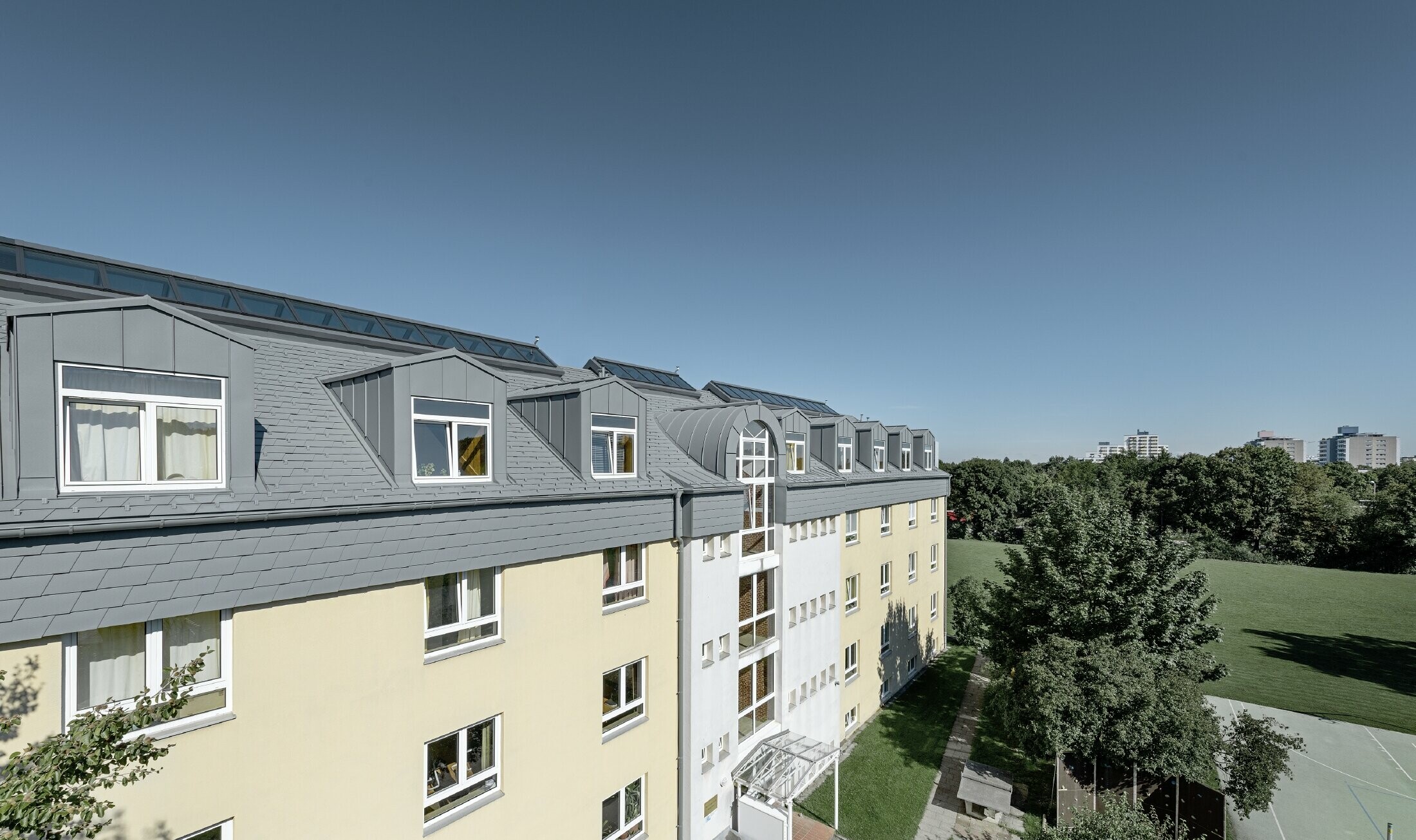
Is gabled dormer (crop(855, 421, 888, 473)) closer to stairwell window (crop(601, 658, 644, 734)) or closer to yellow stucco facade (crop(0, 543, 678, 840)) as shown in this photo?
yellow stucco facade (crop(0, 543, 678, 840))

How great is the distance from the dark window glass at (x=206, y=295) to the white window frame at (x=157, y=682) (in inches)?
309

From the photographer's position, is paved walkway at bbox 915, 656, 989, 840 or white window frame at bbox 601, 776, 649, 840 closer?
white window frame at bbox 601, 776, 649, 840

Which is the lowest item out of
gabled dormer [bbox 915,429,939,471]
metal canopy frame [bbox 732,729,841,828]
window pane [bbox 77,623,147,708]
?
metal canopy frame [bbox 732,729,841,828]

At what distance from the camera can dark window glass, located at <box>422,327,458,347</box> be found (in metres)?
15.4

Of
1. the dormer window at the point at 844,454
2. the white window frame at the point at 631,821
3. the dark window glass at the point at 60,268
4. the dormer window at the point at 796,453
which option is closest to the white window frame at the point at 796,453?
the dormer window at the point at 796,453

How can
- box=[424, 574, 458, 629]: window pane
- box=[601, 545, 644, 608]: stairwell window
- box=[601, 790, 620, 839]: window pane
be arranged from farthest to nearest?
box=[601, 790, 620, 839]: window pane < box=[601, 545, 644, 608]: stairwell window < box=[424, 574, 458, 629]: window pane

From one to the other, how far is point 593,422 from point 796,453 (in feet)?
29.2

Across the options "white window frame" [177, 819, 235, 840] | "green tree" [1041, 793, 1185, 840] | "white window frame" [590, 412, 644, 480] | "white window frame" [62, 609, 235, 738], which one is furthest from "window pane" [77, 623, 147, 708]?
"green tree" [1041, 793, 1185, 840]

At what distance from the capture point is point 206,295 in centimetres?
1175

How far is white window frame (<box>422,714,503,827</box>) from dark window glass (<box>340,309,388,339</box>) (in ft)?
31.2

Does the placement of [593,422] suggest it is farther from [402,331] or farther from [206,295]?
[206,295]

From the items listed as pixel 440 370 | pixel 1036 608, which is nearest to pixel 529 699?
pixel 440 370

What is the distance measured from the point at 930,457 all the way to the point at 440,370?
26480mm

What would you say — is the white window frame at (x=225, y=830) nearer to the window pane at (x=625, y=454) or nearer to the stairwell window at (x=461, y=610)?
the stairwell window at (x=461, y=610)
